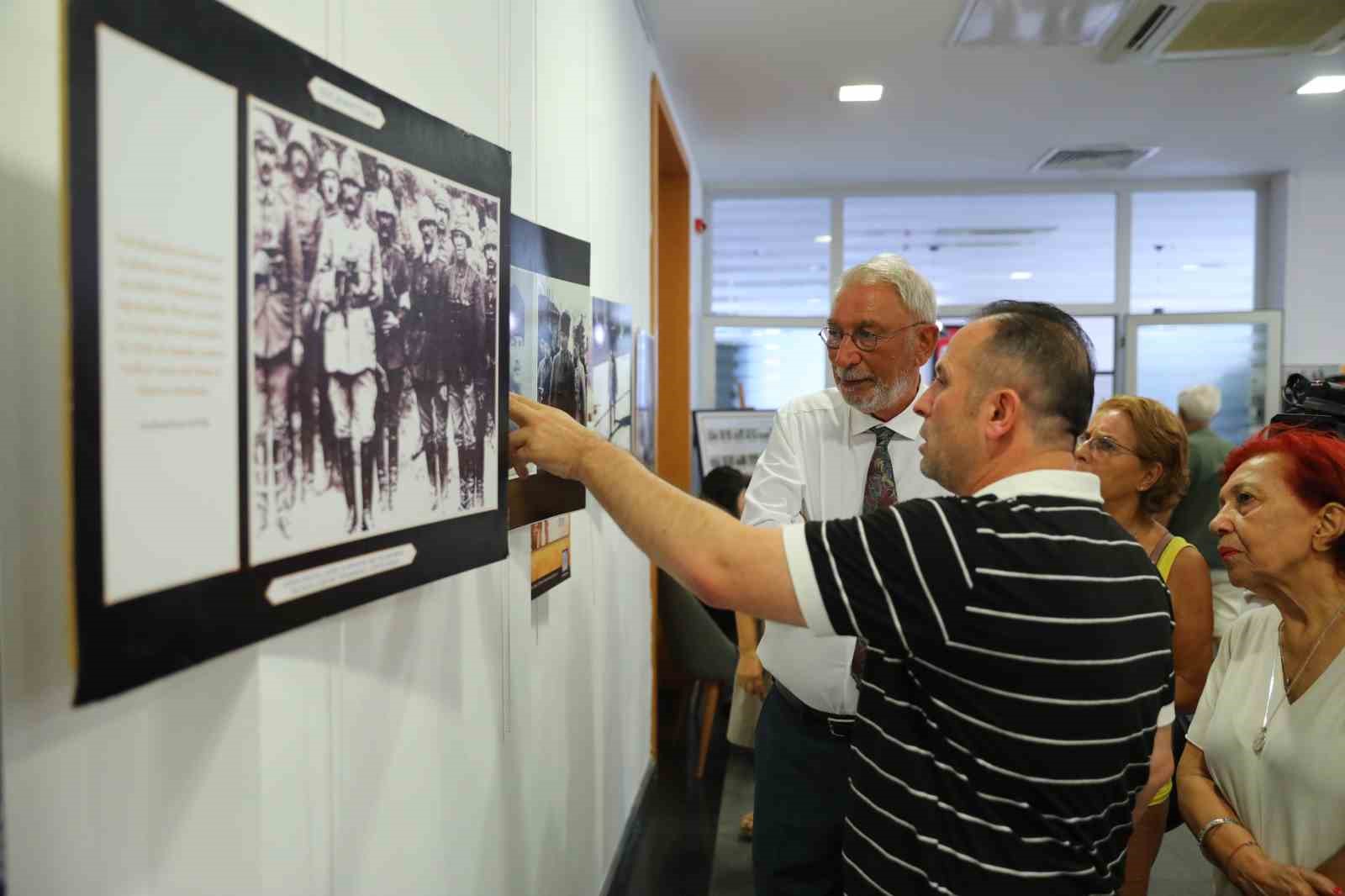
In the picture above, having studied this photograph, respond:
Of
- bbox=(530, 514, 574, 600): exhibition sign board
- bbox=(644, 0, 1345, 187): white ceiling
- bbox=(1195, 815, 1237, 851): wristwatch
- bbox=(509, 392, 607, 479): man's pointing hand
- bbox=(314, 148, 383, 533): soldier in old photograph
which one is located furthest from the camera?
bbox=(644, 0, 1345, 187): white ceiling

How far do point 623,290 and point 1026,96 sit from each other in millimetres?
3028

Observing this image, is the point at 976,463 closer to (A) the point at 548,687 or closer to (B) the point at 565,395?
(B) the point at 565,395

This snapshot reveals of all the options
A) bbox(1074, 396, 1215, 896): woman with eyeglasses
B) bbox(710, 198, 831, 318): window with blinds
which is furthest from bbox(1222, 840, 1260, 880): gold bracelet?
bbox(710, 198, 831, 318): window with blinds

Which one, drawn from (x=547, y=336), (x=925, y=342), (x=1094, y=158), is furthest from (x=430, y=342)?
(x=1094, y=158)

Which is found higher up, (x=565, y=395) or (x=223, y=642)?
(x=565, y=395)

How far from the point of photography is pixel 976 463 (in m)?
1.25

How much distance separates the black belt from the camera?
182cm

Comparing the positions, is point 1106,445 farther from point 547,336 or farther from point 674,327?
point 674,327

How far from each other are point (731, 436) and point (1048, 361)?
4.72m

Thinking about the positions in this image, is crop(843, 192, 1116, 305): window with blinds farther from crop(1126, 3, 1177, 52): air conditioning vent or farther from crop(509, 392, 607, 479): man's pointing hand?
crop(509, 392, 607, 479): man's pointing hand

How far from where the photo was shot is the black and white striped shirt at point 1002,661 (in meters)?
1.07

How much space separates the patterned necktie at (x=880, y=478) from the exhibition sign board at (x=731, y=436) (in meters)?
3.80

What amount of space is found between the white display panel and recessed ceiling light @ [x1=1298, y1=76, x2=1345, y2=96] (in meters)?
5.58

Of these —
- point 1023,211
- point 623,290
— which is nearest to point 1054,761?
point 623,290
